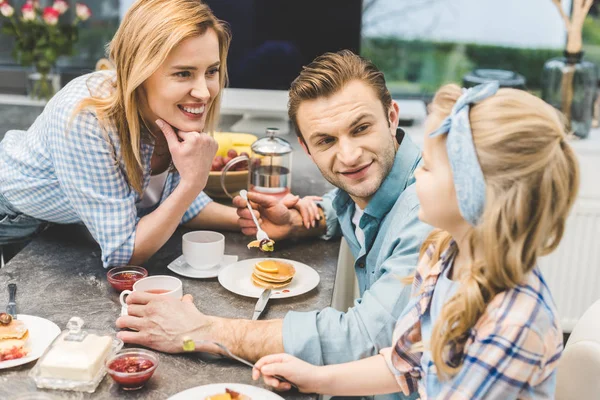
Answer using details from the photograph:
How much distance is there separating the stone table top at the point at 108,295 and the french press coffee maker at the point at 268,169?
0.69ft

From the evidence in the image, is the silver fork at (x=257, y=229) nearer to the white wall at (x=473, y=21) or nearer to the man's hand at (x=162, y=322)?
the man's hand at (x=162, y=322)

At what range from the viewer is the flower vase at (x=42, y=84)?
3529 millimetres

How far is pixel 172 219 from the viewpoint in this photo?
1834mm

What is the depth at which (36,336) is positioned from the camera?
1.44 m

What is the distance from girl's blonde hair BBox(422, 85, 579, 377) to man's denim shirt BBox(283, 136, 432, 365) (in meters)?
0.34

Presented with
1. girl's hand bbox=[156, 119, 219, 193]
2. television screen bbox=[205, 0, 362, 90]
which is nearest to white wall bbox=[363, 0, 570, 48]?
television screen bbox=[205, 0, 362, 90]

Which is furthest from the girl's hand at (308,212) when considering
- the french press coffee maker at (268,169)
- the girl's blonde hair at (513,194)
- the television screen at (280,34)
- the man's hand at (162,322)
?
the television screen at (280,34)

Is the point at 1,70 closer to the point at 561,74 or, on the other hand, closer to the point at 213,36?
the point at 213,36

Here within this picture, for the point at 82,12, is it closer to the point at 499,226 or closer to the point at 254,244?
the point at 254,244

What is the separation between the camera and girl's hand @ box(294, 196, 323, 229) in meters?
2.11

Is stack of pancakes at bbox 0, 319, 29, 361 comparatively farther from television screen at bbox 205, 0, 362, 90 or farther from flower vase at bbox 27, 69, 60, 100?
flower vase at bbox 27, 69, 60, 100

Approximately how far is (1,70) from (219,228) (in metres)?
2.26

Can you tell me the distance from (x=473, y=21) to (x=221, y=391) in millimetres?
2821

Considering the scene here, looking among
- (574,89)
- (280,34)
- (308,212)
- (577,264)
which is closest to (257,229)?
(308,212)
